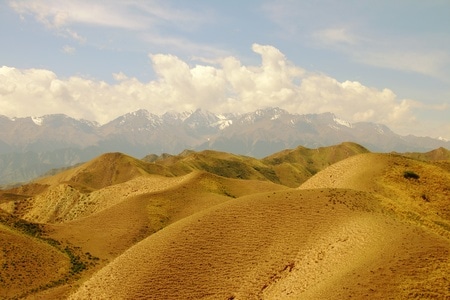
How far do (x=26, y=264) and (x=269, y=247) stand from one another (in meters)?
33.1

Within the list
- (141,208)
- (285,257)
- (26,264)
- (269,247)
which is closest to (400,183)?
(269,247)

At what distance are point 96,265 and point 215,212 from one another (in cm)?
2125

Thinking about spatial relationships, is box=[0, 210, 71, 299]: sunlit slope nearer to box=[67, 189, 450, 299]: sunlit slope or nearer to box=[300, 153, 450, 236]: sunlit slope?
box=[67, 189, 450, 299]: sunlit slope

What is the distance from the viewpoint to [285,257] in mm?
38844

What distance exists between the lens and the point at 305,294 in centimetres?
3127

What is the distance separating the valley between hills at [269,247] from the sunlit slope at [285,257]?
117 mm

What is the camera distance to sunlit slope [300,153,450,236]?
52.3 metres

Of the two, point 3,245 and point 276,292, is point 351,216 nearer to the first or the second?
point 276,292

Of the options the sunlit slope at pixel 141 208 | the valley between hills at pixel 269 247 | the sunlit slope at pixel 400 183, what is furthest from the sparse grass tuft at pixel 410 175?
the sunlit slope at pixel 141 208

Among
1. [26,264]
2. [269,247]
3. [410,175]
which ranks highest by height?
[410,175]

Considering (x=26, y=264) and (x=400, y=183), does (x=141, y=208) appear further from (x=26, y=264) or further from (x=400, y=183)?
(x=400, y=183)

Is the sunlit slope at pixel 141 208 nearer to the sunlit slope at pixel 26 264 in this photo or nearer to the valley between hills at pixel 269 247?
the valley between hills at pixel 269 247

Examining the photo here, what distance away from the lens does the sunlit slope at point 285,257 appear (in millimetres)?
30192

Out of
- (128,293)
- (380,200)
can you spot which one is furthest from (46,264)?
(380,200)
